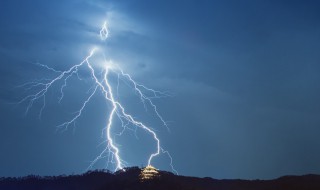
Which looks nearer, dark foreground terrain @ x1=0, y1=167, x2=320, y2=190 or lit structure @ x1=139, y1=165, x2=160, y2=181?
lit structure @ x1=139, y1=165, x2=160, y2=181

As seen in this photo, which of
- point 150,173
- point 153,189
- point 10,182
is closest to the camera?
point 153,189

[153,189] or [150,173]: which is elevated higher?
[150,173]

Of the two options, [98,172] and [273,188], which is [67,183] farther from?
[273,188]

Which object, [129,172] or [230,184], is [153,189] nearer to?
[129,172]

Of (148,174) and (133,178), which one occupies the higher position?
→ (148,174)

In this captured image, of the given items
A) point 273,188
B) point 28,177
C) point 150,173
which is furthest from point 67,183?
point 273,188

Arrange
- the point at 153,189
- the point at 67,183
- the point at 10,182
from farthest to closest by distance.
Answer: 1. the point at 10,182
2. the point at 67,183
3. the point at 153,189

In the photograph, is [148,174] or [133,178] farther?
[148,174]

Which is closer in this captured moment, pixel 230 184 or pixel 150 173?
pixel 150 173

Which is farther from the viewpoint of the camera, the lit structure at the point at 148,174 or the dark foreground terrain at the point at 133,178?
the dark foreground terrain at the point at 133,178
